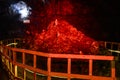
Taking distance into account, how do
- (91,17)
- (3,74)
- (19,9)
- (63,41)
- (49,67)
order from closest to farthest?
1. (49,67)
2. (3,74)
3. (63,41)
4. (91,17)
5. (19,9)

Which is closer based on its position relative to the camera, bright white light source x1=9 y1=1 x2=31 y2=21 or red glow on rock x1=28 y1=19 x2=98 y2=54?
red glow on rock x1=28 y1=19 x2=98 y2=54

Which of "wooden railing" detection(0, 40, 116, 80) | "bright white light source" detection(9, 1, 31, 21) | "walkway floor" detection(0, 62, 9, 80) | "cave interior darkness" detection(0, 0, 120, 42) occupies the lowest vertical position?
"walkway floor" detection(0, 62, 9, 80)

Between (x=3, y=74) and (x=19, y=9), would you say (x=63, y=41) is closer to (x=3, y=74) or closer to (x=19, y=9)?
(x=3, y=74)

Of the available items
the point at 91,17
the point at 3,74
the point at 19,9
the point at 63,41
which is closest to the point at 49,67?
the point at 3,74

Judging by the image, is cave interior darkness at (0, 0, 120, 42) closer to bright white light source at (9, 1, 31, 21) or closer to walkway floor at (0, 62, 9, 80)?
walkway floor at (0, 62, 9, 80)

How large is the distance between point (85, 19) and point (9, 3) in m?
25.8

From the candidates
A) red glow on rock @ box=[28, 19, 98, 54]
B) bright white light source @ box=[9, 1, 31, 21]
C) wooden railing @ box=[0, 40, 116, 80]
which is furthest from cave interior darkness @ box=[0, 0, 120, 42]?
bright white light source @ box=[9, 1, 31, 21]

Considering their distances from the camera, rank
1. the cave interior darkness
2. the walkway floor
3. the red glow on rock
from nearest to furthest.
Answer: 1. the walkway floor
2. the red glow on rock
3. the cave interior darkness

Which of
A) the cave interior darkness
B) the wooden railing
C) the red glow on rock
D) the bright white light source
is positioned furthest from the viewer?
the bright white light source

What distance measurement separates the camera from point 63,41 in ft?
47.6

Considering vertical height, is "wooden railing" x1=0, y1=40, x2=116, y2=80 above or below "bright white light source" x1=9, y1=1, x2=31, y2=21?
below

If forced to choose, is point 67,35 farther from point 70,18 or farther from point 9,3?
Answer: point 9,3

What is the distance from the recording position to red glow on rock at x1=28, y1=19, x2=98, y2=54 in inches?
555

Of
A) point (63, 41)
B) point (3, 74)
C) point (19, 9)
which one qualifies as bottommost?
point (3, 74)
